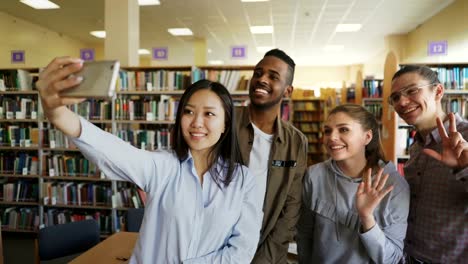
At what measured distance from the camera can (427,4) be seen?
718 centimetres

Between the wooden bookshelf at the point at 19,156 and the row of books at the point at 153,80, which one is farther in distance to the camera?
the wooden bookshelf at the point at 19,156

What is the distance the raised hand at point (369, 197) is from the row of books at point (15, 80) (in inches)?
208

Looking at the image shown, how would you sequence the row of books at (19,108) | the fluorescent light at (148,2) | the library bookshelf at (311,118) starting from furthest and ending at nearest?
the library bookshelf at (311,118) → the fluorescent light at (148,2) → the row of books at (19,108)

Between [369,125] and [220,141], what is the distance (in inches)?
29.6

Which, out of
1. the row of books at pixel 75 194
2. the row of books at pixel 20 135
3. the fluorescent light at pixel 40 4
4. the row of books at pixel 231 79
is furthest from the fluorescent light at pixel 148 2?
the row of books at pixel 75 194

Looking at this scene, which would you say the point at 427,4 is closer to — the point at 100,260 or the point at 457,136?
the point at 457,136

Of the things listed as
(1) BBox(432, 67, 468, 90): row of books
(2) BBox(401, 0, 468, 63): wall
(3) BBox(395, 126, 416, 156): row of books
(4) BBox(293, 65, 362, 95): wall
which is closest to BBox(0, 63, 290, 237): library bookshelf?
(3) BBox(395, 126, 416, 156): row of books

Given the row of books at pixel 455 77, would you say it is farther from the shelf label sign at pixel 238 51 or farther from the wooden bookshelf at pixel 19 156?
the wooden bookshelf at pixel 19 156

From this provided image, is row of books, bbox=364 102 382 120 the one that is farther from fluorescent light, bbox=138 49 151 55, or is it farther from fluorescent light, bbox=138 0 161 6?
fluorescent light, bbox=138 49 151 55

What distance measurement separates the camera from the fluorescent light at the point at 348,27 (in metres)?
8.71

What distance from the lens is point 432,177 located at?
148cm

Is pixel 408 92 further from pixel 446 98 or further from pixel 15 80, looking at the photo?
pixel 15 80

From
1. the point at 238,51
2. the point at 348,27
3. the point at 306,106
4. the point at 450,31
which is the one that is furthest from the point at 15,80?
the point at 450,31

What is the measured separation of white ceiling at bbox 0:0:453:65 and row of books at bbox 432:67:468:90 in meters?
3.01
